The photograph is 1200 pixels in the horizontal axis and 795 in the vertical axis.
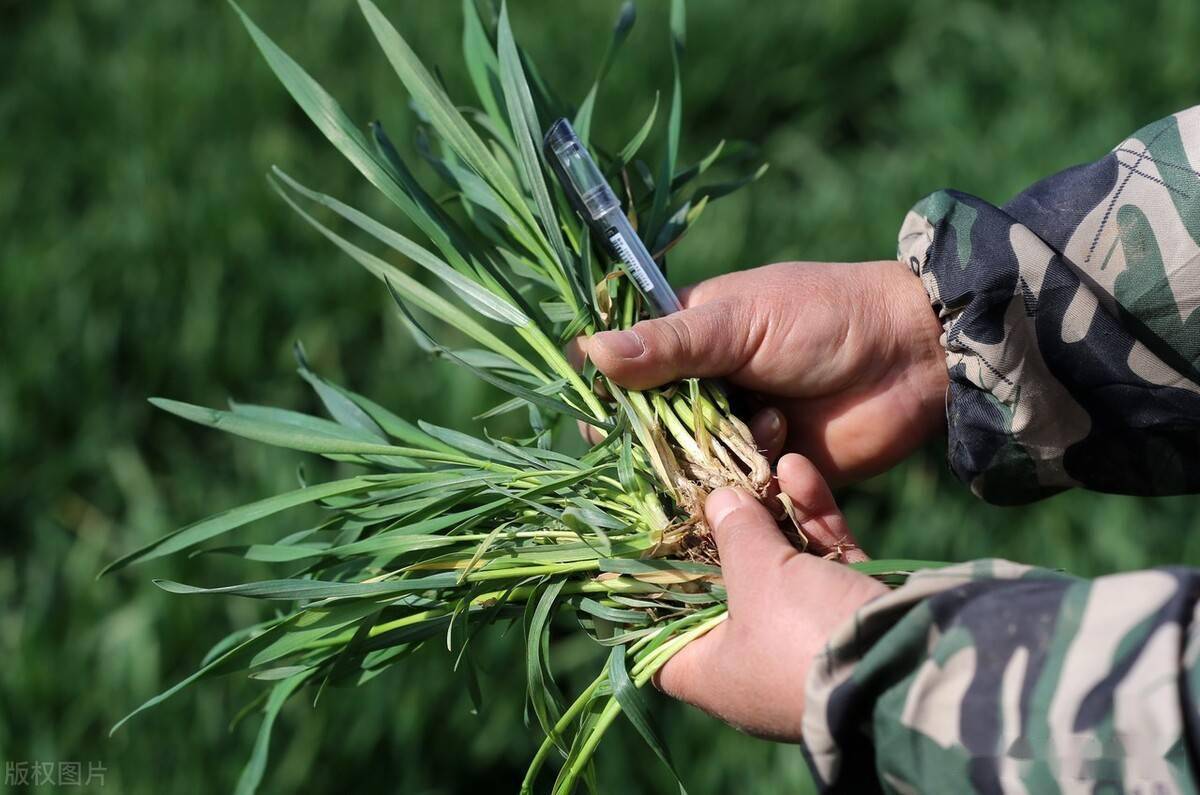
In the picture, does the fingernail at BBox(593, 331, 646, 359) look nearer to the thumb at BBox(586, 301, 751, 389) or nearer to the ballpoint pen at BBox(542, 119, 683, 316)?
the thumb at BBox(586, 301, 751, 389)

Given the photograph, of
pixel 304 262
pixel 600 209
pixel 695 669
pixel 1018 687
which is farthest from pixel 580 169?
pixel 304 262

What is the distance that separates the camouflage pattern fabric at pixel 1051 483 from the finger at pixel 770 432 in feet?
0.52

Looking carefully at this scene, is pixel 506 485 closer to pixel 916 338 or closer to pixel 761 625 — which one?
pixel 761 625

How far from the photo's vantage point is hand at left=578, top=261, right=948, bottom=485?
0.95m

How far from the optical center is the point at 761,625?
2.44 feet

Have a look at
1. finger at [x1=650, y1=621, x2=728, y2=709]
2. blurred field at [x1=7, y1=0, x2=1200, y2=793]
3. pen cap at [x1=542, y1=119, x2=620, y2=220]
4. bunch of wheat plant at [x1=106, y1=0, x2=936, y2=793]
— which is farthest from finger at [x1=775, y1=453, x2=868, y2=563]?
blurred field at [x1=7, y1=0, x2=1200, y2=793]

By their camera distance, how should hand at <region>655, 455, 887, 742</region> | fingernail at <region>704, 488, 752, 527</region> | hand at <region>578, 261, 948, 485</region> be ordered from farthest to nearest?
hand at <region>578, 261, 948, 485</region> → fingernail at <region>704, 488, 752, 527</region> → hand at <region>655, 455, 887, 742</region>

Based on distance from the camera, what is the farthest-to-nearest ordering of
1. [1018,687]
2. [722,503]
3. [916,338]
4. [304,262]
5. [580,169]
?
[304,262], [916,338], [580,169], [722,503], [1018,687]

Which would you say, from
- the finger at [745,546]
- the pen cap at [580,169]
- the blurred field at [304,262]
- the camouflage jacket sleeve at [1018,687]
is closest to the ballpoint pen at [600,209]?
the pen cap at [580,169]

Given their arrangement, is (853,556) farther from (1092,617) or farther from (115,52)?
(115,52)

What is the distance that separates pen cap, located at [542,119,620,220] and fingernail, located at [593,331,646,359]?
0.14 metres

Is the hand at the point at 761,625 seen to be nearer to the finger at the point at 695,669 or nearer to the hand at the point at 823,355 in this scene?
the finger at the point at 695,669

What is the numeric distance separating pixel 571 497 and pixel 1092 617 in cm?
41

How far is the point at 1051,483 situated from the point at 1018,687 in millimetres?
482
